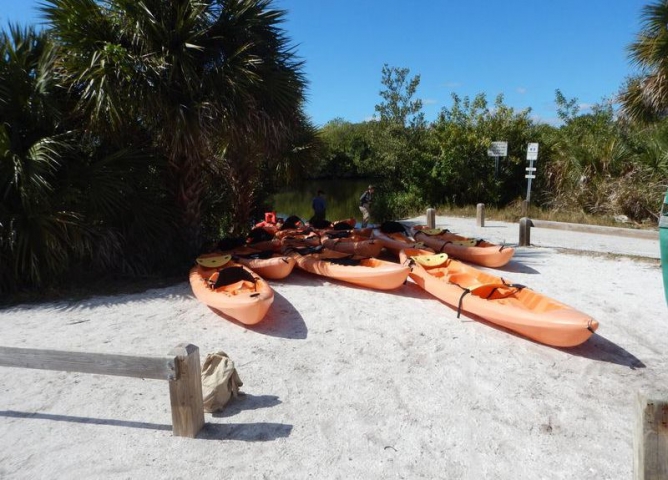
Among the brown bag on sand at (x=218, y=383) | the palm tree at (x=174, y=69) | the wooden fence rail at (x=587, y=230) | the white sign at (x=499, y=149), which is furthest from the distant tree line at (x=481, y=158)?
the brown bag on sand at (x=218, y=383)

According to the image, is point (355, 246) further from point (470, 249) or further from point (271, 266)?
point (470, 249)

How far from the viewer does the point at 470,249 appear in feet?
26.9

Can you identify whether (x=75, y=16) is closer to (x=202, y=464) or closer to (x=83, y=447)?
(x=83, y=447)

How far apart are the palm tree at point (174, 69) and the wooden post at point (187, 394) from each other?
459cm

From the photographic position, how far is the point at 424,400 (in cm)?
391

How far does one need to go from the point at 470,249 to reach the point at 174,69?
18.8 feet

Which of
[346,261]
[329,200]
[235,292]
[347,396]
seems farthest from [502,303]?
[329,200]

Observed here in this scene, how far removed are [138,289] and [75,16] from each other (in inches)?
164

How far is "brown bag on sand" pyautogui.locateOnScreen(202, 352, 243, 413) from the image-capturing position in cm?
361

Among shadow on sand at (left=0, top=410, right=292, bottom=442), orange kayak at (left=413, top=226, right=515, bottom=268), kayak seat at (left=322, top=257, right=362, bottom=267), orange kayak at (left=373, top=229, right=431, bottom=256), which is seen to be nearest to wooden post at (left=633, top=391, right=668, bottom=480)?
shadow on sand at (left=0, top=410, right=292, bottom=442)

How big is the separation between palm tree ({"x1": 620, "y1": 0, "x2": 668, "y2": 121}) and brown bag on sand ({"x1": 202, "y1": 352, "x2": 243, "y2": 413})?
36.8 feet

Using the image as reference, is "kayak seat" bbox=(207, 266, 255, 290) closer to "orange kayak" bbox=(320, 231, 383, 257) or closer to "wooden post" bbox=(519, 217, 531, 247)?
"orange kayak" bbox=(320, 231, 383, 257)

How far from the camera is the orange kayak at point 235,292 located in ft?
17.4

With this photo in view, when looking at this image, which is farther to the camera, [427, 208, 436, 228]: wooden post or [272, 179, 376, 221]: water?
[272, 179, 376, 221]: water
